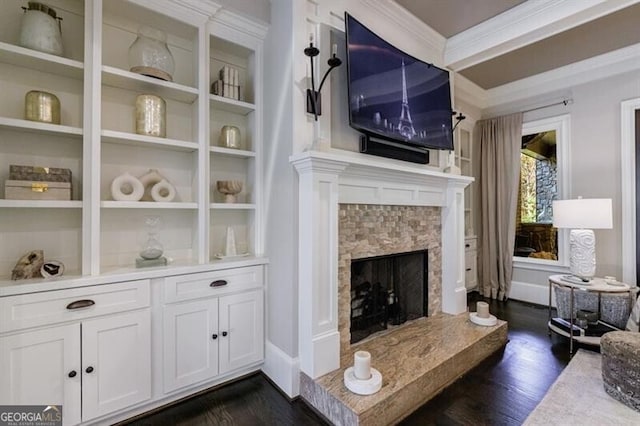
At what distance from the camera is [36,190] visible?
5.30 feet

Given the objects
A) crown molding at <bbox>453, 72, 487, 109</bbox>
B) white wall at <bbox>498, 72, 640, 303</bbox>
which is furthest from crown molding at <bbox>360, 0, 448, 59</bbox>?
white wall at <bbox>498, 72, 640, 303</bbox>

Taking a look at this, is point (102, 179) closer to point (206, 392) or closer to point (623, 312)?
point (206, 392)

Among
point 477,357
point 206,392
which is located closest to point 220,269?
point 206,392

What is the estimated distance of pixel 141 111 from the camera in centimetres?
192

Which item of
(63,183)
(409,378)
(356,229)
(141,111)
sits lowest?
(409,378)

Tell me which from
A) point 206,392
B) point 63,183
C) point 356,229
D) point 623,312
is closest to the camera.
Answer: point 63,183

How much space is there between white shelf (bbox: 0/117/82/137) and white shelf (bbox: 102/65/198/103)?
42 cm

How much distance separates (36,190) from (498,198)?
15.5 ft

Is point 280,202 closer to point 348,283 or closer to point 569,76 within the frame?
point 348,283

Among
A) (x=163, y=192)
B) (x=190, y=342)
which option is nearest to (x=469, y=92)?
(x=163, y=192)

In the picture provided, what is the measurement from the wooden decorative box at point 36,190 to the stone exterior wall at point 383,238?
1.72 meters

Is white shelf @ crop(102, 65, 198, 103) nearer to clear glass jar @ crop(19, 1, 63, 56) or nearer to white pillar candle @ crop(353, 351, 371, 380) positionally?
clear glass jar @ crop(19, 1, 63, 56)

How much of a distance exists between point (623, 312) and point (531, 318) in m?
0.79

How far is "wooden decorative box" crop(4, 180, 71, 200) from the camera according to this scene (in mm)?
1559
